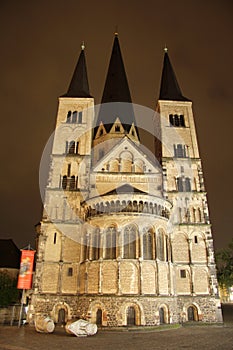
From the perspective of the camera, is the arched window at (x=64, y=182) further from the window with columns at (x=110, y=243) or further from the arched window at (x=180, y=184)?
the arched window at (x=180, y=184)

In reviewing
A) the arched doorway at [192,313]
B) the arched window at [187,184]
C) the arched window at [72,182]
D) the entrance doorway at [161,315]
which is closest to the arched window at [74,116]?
the arched window at [72,182]

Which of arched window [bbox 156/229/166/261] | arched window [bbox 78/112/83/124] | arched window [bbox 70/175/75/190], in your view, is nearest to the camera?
arched window [bbox 156/229/166/261]

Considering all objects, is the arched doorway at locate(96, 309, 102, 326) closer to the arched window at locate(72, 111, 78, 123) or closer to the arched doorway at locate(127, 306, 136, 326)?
the arched doorway at locate(127, 306, 136, 326)

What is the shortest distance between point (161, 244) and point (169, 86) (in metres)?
23.7

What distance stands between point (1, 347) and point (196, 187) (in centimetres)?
2365

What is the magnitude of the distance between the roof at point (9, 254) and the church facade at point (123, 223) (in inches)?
703

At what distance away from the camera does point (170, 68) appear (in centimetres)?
4128

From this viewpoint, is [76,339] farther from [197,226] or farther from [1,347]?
[197,226]

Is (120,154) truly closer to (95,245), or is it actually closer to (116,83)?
(95,245)

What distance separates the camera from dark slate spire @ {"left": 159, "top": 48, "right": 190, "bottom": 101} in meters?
37.7

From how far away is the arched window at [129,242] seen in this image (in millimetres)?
22656

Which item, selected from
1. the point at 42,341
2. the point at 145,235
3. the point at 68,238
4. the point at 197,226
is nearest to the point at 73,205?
the point at 68,238

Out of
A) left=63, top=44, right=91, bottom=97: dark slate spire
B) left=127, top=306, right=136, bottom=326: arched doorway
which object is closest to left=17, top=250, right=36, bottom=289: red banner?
left=127, top=306, right=136, bottom=326: arched doorway

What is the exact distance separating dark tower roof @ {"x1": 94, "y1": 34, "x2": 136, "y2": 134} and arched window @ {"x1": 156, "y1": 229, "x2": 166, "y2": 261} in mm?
17012
